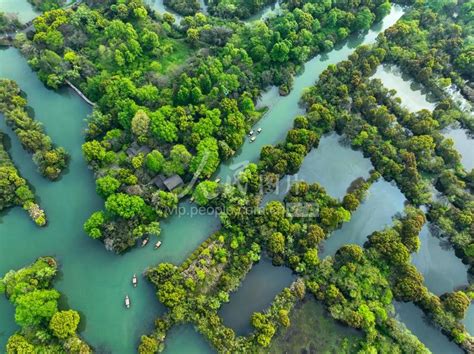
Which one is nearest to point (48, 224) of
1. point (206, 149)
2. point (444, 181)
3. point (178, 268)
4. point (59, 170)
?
point (59, 170)

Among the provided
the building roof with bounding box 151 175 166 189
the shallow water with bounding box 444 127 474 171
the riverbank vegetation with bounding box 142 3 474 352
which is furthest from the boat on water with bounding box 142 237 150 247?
the shallow water with bounding box 444 127 474 171

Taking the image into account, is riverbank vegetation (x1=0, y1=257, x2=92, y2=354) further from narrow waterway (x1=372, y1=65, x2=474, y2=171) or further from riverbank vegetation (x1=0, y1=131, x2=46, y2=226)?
narrow waterway (x1=372, y1=65, x2=474, y2=171)

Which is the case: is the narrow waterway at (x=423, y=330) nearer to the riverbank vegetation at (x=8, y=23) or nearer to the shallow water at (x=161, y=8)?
the shallow water at (x=161, y=8)

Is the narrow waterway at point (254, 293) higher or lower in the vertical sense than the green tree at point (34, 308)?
higher

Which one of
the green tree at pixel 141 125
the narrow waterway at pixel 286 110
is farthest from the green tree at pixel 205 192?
the green tree at pixel 141 125

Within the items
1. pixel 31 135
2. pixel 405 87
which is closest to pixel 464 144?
pixel 405 87
